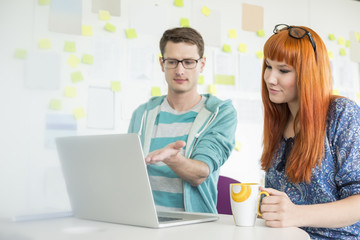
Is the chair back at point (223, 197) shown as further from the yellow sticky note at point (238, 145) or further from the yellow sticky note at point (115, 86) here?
the yellow sticky note at point (238, 145)

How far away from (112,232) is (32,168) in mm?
1479

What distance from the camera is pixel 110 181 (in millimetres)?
938

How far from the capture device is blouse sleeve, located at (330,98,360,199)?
41.7 inches

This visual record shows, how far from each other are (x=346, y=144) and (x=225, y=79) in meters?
1.90

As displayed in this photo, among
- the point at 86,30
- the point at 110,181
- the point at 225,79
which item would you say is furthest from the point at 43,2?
the point at 110,181

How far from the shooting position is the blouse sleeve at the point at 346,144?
106cm

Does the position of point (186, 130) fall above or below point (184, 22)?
below

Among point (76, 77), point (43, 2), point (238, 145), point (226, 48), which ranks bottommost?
point (238, 145)

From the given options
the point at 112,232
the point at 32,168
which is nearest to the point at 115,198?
the point at 112,232

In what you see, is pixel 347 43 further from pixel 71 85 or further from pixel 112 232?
pixel 112 232

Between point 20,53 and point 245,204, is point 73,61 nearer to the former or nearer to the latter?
point 20,53

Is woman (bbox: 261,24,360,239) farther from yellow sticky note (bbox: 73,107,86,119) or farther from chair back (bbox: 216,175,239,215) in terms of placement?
yellow sticky note (bbox: 73,107,86,119)

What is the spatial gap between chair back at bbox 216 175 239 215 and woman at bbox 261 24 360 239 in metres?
0.42

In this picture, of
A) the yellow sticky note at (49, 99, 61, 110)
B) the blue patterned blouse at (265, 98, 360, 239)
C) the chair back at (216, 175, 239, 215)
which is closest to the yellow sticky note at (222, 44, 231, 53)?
the yellow sticky note at (49, 99, 61, 110)
